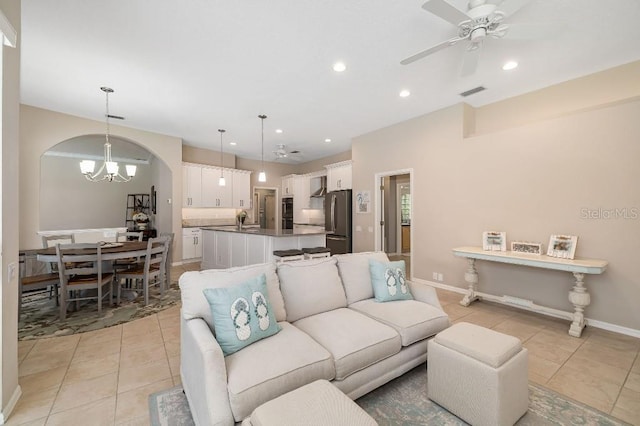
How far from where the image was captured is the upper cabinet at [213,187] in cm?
679

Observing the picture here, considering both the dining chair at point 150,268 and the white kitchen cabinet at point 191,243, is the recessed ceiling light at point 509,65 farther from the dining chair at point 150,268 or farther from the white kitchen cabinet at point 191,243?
the white kitchen cabinet at point 191,243

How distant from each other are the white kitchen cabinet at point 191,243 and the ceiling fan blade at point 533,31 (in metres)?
6.87

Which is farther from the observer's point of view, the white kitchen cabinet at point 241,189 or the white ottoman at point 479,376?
the white kitchen cabinet at point 241,189

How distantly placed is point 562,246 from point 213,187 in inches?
284

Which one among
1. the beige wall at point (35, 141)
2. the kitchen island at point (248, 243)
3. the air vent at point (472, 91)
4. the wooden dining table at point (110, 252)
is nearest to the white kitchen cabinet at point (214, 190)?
the kitchen island at point (248, 243)

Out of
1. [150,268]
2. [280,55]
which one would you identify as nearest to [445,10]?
[280,55]

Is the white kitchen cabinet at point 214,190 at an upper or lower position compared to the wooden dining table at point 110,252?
upper

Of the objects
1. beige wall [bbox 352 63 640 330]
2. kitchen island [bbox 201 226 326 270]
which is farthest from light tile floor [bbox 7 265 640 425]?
kitchen island [bbox 201 226 326 270]

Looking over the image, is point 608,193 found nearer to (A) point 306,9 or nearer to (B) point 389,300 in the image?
(B) point 389,300

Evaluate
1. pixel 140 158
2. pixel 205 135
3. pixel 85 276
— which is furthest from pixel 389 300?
pixel 140 158

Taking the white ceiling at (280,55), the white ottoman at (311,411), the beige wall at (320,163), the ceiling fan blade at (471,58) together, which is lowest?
the white ottoman at (311,411)

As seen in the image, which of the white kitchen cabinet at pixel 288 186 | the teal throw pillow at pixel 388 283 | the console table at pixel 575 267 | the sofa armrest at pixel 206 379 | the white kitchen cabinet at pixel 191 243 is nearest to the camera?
the sofa armrest at pixel 206 379

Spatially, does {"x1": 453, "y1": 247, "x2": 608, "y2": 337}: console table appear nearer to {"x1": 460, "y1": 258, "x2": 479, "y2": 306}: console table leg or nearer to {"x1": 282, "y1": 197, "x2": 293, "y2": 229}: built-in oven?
{"x1": 460, "y1": 258, "x2": 479, "y2": 306}: console table leg

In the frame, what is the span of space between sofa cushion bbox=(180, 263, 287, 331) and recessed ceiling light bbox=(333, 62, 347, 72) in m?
2.45
